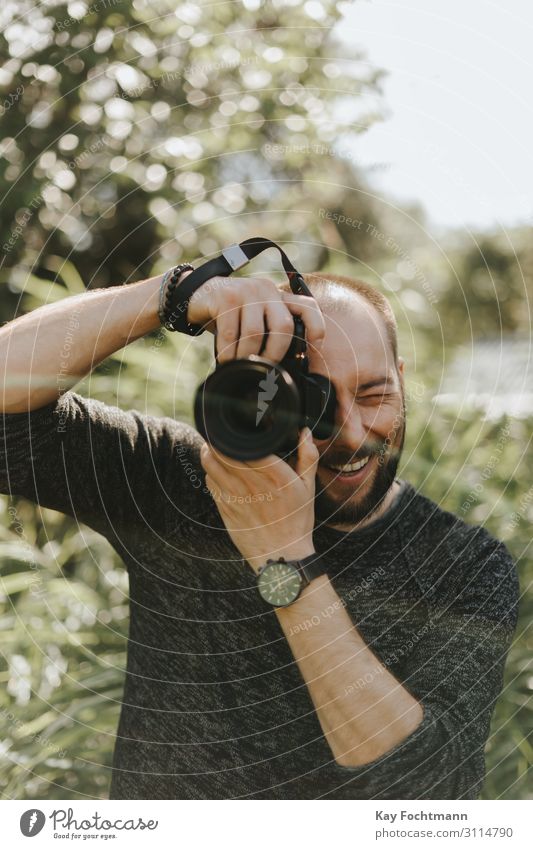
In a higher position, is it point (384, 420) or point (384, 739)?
point (384, 420)

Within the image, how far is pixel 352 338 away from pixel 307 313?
0.54 feet

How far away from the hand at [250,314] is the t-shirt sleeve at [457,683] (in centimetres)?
38

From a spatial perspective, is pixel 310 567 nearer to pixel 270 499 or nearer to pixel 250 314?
pixel 270 499

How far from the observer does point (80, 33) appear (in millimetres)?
1430

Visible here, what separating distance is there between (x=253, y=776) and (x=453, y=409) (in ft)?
3.31

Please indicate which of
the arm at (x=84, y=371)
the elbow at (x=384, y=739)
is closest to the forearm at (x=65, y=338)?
the arm at (x=84, y=371)

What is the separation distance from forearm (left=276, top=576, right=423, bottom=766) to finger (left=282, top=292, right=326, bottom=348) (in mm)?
253

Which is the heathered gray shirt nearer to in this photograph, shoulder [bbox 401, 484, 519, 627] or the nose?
shoulder [bbox 401, 484, 519, 627]

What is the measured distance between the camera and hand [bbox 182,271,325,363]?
0.81m

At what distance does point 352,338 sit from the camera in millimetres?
1004

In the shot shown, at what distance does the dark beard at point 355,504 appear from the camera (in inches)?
40.0

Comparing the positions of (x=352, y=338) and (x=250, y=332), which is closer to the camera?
(x=250, y=332)

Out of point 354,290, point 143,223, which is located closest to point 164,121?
point 143,223

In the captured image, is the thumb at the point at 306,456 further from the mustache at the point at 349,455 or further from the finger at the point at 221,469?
the mustache at the point at 349,455
